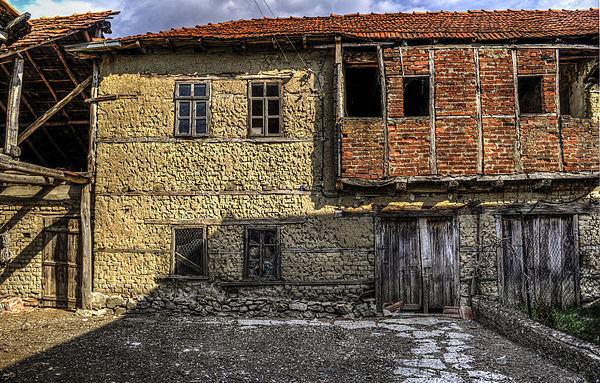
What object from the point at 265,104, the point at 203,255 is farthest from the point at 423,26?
the point at 203,255

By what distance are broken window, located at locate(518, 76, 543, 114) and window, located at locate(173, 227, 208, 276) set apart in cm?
825

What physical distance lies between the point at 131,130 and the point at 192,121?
1441 mm

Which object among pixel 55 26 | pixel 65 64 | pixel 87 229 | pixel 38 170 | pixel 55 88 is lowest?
pixel 87 229

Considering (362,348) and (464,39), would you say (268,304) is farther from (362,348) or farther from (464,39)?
(464,39)

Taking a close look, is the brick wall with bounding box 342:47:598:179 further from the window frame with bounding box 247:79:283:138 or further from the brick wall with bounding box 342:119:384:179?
the window frame with bounding box 247:79:283:138

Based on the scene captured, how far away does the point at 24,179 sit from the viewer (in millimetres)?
6879

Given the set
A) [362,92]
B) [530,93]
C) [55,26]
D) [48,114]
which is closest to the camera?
[48,114]

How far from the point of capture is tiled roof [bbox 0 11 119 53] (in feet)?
24.9

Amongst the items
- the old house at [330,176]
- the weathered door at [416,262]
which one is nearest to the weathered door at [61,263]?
the old house at [330,176]

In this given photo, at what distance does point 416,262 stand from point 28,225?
358 inches

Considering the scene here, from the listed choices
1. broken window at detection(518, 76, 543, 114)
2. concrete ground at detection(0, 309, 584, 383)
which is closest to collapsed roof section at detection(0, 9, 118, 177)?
concrete ground at detection(0, 309, 584, 383)

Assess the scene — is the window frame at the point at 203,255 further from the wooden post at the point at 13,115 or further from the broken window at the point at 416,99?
the broken window at the point at 416,99

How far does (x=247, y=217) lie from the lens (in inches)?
314

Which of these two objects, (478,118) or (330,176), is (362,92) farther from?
(330,176)
